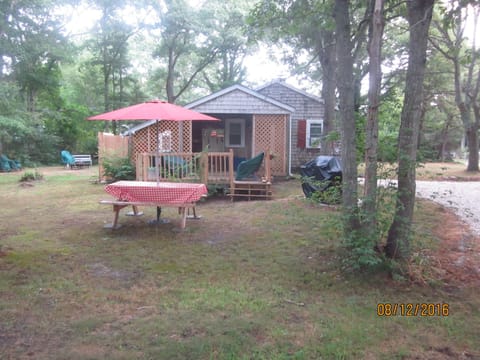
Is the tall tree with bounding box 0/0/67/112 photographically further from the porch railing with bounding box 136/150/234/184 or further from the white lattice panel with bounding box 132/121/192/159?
the porch railing with bounding box 136/150/234/184

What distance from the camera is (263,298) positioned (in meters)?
3.70

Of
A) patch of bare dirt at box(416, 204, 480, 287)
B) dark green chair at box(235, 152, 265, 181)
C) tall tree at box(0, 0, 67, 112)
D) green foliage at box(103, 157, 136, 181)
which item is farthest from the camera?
tall tree at box(0, 0, 67, 112)

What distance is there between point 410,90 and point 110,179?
10.2m

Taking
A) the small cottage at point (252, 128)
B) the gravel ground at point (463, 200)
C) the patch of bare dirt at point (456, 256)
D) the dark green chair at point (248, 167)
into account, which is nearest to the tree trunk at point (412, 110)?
the patch of bare dirt at point (456, 256)

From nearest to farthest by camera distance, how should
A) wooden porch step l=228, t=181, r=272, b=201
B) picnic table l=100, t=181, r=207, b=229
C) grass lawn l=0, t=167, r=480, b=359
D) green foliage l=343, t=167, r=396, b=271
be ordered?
grass lawn l=0, t=167, r=480, b=359, green foliage l=343, t=167, r=396, b=271, picnic table l=100, t=181, r=207, b=229, wooden porch step l=228, t=181, r=272, b=201

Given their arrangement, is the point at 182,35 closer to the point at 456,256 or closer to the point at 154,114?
the point at 154,114

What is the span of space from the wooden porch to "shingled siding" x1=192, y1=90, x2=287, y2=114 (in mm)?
3649

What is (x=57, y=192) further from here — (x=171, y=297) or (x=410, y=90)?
(x=410, y=90)

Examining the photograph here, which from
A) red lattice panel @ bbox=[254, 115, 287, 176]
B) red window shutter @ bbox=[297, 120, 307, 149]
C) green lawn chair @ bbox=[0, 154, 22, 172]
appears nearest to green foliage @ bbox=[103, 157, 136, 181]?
red lattice panel @ bbox=[254, 115, 287, 176]

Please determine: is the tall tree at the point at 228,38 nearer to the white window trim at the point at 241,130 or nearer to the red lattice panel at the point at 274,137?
the white window trim at the point at 241,130

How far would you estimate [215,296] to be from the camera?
3.72 metres
